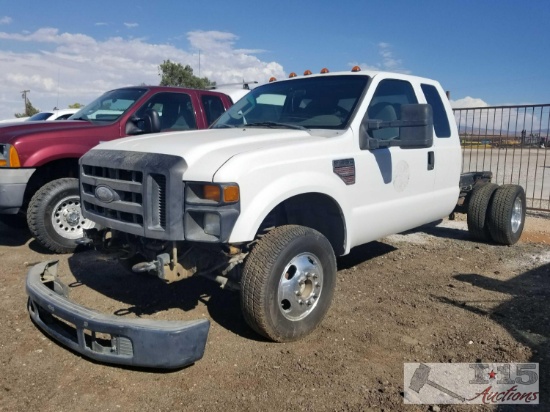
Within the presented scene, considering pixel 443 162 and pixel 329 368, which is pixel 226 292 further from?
pixel 443 162

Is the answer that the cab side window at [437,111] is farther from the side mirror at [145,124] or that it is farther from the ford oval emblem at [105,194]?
the ford oval emblem at [105,194]

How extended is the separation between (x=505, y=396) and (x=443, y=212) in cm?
277

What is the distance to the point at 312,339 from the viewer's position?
367cm

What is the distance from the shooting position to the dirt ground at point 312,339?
292 cm

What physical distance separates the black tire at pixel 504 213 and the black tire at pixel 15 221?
6263mm

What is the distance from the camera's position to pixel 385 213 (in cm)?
446

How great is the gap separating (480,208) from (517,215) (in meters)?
0.73

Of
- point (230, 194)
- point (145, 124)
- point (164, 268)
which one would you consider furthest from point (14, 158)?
point (230, 194)

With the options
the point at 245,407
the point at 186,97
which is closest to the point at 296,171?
the point at 245,407

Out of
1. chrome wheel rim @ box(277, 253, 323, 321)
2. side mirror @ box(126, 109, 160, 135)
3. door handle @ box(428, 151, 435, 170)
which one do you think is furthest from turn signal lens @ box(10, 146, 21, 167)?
door handle @ box(428, 151, 435, 170)

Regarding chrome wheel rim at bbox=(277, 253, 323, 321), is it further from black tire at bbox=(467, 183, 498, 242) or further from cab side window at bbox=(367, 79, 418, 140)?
black tire at bbox=(467, 183, 498, 242)

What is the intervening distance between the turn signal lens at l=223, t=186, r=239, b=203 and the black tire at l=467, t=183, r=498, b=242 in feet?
14.0

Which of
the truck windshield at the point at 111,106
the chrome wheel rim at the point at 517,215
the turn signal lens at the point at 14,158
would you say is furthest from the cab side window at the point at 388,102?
the turn signal lens at the point at 14,158

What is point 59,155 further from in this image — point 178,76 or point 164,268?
point 178,76
